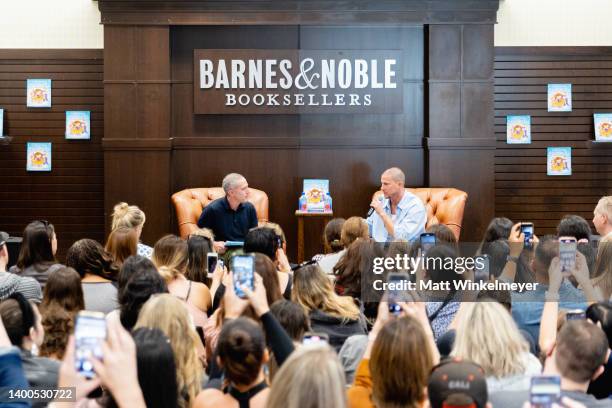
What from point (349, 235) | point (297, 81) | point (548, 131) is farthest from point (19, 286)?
point (548, 131)

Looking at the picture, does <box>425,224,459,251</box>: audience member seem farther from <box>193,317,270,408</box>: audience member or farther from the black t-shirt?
<box>193,317,270,408</box>: audience member

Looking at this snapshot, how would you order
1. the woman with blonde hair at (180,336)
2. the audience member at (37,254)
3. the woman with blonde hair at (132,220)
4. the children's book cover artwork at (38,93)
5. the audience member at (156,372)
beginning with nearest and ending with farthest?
1. the audience member at (156,372)
2. the woman with blonde hair at (180,336)
3. the audience member at (37,254)
4. the woman with blonde hair at (132,220)
5. the children's book cover artwork at (38,93)

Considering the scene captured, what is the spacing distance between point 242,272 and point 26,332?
81 cm

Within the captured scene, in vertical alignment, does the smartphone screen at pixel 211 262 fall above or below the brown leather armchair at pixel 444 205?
below

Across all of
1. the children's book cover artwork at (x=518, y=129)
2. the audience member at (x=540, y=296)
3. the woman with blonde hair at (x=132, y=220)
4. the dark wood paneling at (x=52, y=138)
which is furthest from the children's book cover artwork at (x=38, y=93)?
the audience member at (x=540, y=296)

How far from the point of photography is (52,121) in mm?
9062

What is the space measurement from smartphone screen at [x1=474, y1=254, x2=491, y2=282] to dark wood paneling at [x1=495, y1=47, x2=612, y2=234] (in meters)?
4.51

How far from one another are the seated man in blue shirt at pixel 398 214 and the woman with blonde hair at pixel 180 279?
2.65m

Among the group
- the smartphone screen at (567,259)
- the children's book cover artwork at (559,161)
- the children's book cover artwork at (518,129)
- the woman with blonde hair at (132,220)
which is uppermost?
the children's book cover artwork at (518,129)

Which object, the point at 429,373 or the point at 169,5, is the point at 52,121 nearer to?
the point at 169,5

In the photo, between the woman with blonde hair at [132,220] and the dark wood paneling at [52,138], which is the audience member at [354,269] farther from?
the dark wood paneling at [52,138]

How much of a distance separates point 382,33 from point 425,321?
5.84m

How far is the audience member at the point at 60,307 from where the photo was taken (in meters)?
3.61

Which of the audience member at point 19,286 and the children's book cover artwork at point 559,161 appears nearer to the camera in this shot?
the audience member at point 19,286
